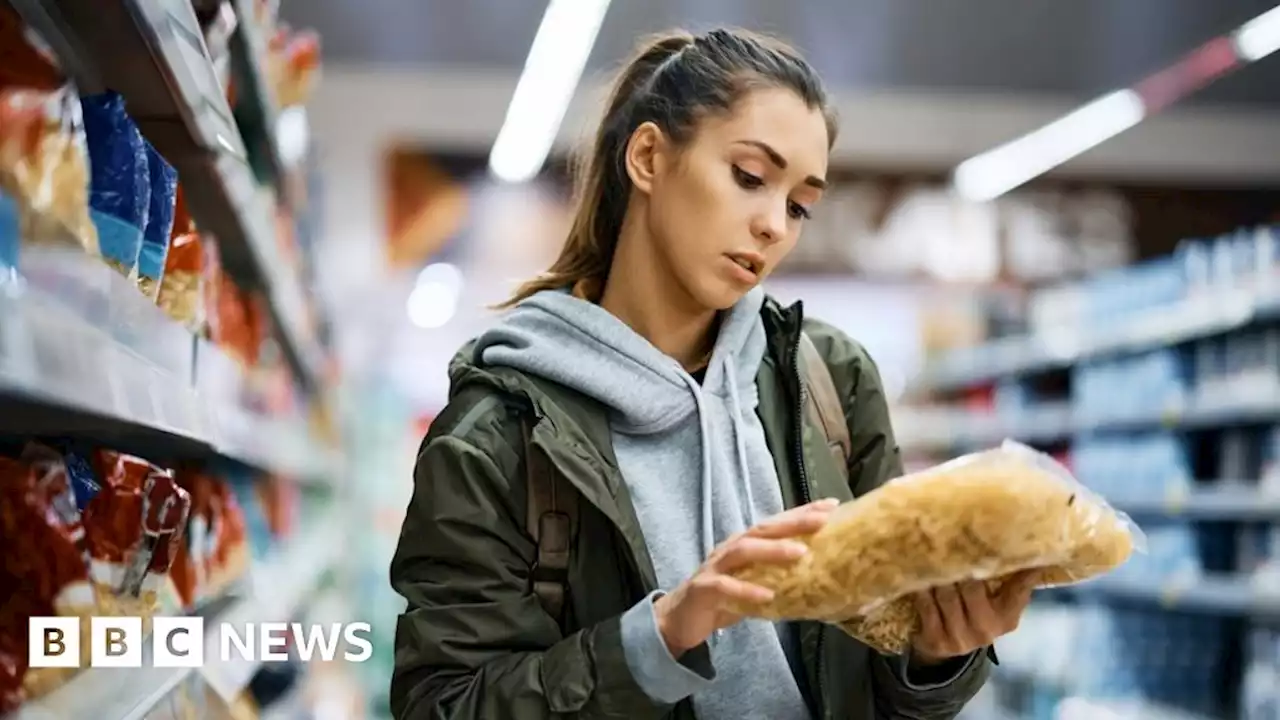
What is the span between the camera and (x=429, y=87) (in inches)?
349

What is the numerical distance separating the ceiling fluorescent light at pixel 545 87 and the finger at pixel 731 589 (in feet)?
17.1

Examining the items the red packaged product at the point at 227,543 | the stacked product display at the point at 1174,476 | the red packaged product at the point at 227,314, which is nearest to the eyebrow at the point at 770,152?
the red packaged product at the point at 227,314

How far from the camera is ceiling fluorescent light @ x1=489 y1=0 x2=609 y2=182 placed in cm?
652

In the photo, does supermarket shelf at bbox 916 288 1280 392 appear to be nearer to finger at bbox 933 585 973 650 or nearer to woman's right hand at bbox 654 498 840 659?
finger at bbox 933 585 973 650

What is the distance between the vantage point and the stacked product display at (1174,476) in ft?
15.4

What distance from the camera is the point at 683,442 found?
154cm

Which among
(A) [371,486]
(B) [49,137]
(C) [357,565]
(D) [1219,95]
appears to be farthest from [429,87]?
(B) [49,137]

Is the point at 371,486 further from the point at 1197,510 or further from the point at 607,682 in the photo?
the point at 607,682

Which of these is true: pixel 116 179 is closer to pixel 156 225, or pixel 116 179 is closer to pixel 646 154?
pixel 156 225

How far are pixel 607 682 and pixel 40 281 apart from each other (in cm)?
59

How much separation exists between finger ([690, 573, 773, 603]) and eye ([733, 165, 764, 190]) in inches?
17.8

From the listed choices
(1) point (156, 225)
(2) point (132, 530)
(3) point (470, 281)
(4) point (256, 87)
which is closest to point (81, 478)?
(2) point (132, 530)

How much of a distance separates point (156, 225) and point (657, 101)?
23.9 inches

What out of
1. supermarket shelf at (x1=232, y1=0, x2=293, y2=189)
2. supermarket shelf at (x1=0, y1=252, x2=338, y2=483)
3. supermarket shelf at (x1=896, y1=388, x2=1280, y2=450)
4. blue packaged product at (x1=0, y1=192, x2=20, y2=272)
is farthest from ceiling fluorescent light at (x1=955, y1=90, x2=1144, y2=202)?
blue packaged product at (x1=0, y1=192, x2=20, y2=272)
